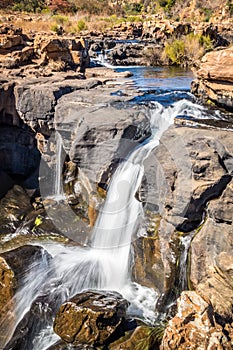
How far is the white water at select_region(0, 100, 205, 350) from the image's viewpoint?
5492 millimetres

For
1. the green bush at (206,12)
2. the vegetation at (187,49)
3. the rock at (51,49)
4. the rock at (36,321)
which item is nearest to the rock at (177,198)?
the rock at (36,321)

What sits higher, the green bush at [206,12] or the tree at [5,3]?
the tree at [5,3]

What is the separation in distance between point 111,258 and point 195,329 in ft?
8.92

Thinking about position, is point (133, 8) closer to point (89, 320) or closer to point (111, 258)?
point (111, 258)

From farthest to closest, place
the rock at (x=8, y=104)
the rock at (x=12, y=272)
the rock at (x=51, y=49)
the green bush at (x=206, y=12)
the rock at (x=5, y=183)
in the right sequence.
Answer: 1. the green bush at (x=206, y=12)
2. the rock at (x=51, y=49)
3. the rock at (x=8, y=104)
4. the rock at (x=5, y=183)
5. the rock at (x=12, y=272)

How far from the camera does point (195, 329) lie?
12.0ft

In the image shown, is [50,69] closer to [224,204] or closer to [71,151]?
[71,151]

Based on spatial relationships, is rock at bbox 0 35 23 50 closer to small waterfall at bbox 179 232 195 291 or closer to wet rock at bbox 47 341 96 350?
small waterfall at bbox 179 232 195 291

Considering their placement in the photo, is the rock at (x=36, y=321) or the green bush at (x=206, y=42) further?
the green bush at (x=206, y=42)

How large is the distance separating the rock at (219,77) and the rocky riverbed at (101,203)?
3 cm

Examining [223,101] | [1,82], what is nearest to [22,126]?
[1,82]

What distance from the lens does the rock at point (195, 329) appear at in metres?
3.57

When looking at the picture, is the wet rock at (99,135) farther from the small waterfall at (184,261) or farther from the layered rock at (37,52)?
the layered rock at (37,52)

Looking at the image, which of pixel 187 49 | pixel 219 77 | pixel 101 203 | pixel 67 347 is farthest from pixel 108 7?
pixel 67 347
